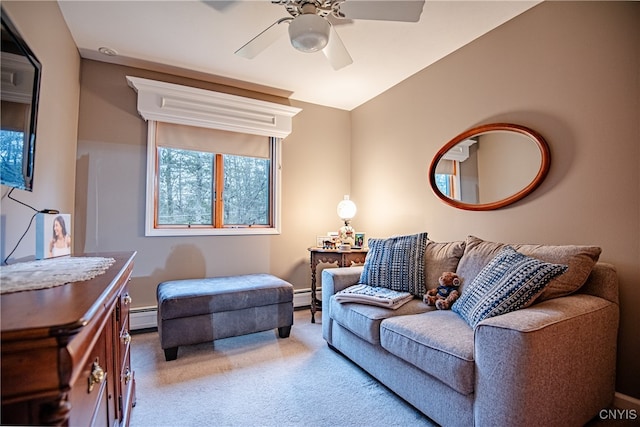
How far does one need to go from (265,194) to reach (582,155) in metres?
2.82

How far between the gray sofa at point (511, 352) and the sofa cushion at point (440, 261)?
0.47 feet

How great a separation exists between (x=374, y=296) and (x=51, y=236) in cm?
181

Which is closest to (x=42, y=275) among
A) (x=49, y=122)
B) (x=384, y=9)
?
(x=49, y=122)

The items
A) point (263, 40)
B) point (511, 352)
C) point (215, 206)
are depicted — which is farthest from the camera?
point (215, 206)

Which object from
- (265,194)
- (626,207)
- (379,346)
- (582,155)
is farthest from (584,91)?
(265,194)

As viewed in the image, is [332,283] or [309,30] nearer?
[309,30]

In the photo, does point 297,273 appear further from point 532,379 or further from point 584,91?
point 584,91

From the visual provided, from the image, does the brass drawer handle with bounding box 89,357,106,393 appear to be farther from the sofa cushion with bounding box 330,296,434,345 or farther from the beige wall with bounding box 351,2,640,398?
the beige wall with bounding box 351,2,640,398

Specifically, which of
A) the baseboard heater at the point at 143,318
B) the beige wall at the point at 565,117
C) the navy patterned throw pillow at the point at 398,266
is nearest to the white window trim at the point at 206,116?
the baseboard heater at the point at 143,318

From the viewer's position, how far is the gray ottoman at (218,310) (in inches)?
91.8

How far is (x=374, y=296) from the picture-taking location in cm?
211

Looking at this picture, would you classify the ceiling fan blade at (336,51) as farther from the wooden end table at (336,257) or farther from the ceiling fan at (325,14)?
the wooden end table at (336,257)

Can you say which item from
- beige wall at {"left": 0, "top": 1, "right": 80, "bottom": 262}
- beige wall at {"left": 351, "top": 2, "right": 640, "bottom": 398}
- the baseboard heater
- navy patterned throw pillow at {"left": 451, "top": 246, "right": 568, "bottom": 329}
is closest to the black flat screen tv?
beige wall at {"left": 0, "top": 1, "right": 80, "bottom": 262}

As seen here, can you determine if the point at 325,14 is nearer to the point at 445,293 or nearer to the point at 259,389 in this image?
the point at 445,293
